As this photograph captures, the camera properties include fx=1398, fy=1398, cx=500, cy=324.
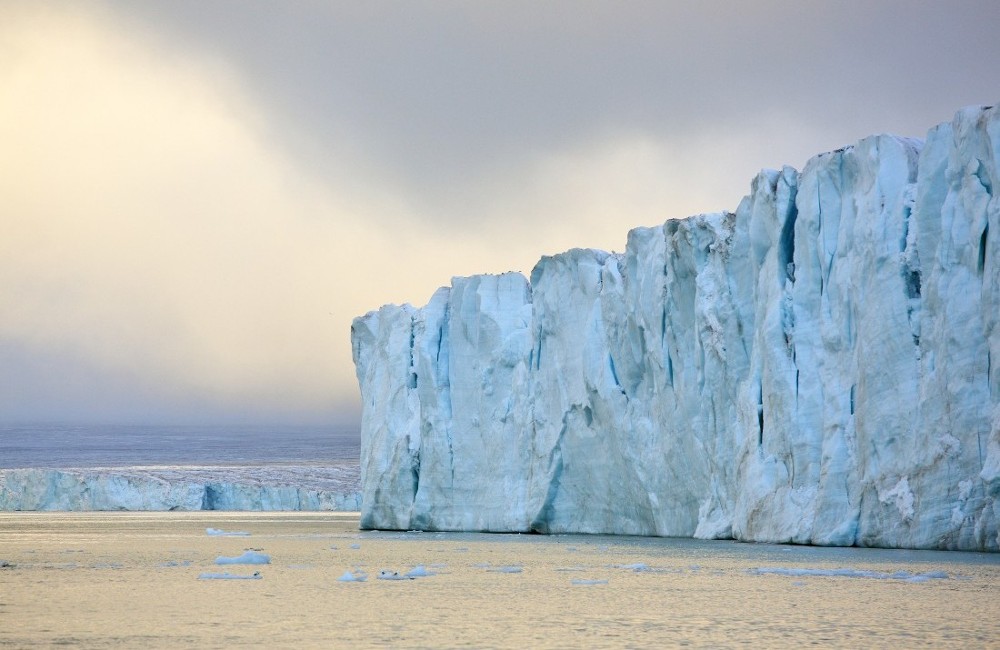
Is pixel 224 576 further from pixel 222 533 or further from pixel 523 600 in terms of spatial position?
pixel 222 533

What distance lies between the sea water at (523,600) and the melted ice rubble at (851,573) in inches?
1.5

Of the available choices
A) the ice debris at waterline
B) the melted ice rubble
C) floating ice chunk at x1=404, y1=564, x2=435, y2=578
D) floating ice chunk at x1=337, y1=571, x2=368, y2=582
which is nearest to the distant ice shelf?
the ice debris at waterline

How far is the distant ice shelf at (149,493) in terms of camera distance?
70.7 m

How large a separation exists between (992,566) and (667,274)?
12.7 m

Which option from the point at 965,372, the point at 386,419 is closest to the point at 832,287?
the point at 965,372

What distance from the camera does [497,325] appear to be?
37.1m

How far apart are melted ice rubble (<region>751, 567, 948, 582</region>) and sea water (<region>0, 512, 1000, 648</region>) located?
0.04m

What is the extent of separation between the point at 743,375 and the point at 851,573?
9.60 meters

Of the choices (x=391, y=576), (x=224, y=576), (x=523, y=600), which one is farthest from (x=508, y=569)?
(x=523, y=600)

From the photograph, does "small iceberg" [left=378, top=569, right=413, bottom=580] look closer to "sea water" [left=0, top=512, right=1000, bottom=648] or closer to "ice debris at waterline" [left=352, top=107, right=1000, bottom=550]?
"sea water" [left=0, top=512, right=1000, bottom=648]

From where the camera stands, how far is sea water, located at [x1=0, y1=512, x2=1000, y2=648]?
1296cm

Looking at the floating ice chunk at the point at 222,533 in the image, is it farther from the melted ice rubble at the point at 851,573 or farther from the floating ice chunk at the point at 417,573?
the melted ice rubble at the point at 851,573

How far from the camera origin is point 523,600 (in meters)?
16.8

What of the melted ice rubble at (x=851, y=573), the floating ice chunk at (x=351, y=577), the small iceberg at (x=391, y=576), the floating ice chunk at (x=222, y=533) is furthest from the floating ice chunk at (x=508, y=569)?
the floating ice chunk at (x=222, y=533)
